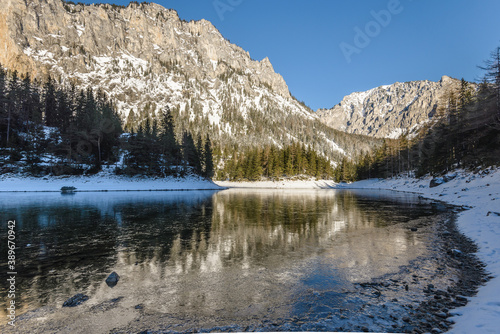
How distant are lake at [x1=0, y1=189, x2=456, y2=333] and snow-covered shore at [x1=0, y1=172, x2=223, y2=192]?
132 feet

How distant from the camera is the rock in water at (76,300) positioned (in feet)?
19.6

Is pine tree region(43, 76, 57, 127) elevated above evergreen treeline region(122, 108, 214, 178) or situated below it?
above

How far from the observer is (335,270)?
8445 millimetres

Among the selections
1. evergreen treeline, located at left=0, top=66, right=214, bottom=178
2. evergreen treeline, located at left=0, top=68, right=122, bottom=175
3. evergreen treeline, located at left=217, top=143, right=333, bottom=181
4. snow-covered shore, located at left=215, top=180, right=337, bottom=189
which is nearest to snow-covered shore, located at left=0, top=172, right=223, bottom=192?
evergreen treeline, located at left=0, top=66, right=214, bottom=178

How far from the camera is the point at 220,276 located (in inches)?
311

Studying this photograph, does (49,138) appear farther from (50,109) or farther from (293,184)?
(293,184)

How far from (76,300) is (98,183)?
54181 mm

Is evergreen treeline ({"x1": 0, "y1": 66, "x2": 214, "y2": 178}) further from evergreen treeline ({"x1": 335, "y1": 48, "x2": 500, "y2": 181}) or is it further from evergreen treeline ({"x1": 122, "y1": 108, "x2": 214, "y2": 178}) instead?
evergreen treeline ({"x1": 335, "y1": 48, "x2": 500, "y2": 181})

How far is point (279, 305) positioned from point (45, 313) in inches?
221

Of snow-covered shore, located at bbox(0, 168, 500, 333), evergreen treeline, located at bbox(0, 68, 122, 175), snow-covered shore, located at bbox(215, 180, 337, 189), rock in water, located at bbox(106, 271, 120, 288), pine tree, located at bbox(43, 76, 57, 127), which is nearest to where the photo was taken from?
snow-covered shore, located at bbox(0, 168, 500, 333)

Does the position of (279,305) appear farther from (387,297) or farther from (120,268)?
(120,268)

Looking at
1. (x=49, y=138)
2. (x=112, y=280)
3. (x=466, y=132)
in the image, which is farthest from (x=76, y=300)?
(x=49, y=138)

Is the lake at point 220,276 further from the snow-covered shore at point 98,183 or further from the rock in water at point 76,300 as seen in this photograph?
the snow-covered shore at point 98,183

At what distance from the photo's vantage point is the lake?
212 inches
